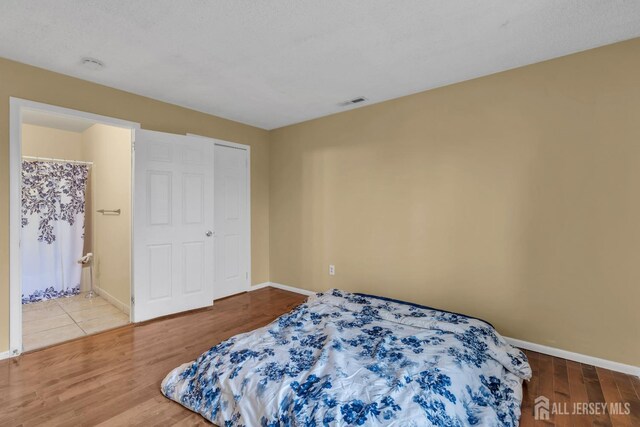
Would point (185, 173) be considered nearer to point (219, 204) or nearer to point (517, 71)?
point (219, 204)

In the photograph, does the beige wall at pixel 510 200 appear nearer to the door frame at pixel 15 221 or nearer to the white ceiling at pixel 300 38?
the white ceiling at pixel 300 38

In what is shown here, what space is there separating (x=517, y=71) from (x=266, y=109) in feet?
8.65

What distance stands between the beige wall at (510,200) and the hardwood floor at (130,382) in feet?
1.23

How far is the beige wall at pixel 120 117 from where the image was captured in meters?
2.48

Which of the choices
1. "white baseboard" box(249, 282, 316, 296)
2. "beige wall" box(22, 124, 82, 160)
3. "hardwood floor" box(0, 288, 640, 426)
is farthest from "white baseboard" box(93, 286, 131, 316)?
"beige wall" box(22, 124, 82, 160)

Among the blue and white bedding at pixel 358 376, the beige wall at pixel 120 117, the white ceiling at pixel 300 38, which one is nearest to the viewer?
the blue and white bedding at pixel 358 376

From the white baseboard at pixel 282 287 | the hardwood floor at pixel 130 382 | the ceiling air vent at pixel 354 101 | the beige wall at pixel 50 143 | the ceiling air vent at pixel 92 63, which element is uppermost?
the ceiling air vent at pixel 354 101

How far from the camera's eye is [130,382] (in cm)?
215

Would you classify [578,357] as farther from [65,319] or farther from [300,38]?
[65,319]

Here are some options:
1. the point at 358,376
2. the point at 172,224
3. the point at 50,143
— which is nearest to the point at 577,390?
the point at 358,376

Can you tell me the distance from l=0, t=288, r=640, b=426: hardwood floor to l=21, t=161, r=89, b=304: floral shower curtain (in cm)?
183

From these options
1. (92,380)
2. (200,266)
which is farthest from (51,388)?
(200,266)

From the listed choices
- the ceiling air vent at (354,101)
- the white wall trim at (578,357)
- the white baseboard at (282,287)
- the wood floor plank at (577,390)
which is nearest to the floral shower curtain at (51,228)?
the white baseboard at (282,287)

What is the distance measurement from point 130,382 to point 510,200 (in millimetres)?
3362
